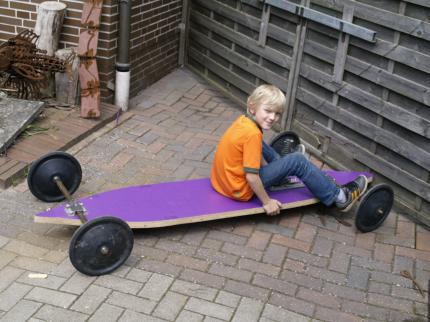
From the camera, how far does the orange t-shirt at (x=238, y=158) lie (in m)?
4.32

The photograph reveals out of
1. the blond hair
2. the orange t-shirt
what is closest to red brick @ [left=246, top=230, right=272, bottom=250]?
the orange t-shirt

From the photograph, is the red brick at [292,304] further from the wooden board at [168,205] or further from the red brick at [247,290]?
the wooden board at [168,205]

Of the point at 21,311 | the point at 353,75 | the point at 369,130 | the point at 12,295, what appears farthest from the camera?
the point at 353,75

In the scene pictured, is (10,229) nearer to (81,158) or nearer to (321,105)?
(81,158)

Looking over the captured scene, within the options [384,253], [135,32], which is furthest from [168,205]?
[135,32]

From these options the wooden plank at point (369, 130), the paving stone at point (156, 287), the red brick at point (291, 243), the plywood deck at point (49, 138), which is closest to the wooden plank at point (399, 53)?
the wooden plank at point (369, 130)

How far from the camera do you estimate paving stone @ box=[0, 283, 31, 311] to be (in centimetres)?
350

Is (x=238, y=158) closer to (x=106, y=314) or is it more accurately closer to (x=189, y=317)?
(x=189, y=317)

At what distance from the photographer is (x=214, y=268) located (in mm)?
4043

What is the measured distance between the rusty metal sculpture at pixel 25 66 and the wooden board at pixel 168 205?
192 cm

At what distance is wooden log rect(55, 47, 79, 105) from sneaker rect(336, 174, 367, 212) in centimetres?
278

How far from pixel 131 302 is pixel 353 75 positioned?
9.32 ft

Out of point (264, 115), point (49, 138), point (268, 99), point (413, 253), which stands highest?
point (268, 99)

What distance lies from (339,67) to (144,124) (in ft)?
6.51
